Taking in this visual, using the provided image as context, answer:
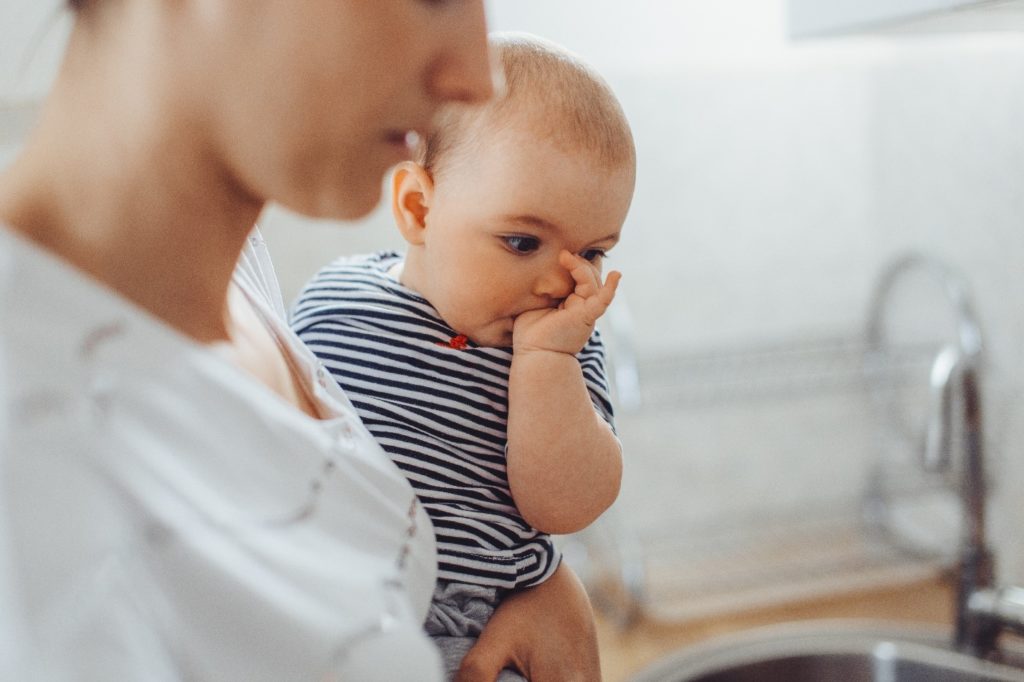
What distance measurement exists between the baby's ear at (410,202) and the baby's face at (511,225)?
0.02m

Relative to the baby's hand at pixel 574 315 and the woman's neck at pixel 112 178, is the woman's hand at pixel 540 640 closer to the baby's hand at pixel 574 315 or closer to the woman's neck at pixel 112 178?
the baby's hand at pixel 574 315

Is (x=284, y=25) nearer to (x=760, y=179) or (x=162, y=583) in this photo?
(x=162, y=583)

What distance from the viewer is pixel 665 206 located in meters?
2.17

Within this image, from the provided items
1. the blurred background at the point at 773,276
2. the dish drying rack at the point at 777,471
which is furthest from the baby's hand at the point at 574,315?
the dish drying rack at the point at 777,471

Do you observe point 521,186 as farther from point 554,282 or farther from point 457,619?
point 457,619

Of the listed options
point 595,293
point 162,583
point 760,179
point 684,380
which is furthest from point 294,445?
point 760,179

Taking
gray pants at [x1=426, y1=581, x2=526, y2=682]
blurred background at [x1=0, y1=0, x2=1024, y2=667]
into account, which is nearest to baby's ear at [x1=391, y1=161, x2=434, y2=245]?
gray pants at [x1=426, y1=581, x2=526, y2=682]

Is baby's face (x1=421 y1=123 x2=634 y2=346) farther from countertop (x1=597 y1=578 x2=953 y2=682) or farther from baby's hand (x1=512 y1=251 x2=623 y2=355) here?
countertop (x1=597 y1=578 x2=953 y2=682)

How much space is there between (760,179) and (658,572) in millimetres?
922

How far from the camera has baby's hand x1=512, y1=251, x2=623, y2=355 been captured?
64 cm

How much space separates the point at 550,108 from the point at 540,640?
1.13 feet

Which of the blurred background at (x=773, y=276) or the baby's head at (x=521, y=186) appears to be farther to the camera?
the blurred background at (x=773, y=276)

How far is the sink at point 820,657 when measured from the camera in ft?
3.80

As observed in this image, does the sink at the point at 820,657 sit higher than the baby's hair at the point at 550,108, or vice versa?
the baby's hair at the point at 550,108
